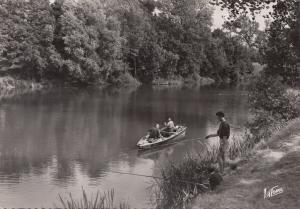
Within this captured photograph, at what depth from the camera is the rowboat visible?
2606cm

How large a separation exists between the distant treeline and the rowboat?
33527mm

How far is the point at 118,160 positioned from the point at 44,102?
79.3 feet

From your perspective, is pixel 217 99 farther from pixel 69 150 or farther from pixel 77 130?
pixel 69 150

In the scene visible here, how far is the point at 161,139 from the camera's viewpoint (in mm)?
27156

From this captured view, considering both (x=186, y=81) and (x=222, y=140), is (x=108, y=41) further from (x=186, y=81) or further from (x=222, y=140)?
(x=222, y=140)

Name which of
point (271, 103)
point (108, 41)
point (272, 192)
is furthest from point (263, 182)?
point (108, 41)

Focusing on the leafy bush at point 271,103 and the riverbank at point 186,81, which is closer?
the leafy bush at point 271,103

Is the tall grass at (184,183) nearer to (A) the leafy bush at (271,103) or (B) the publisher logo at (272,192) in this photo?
(B) the publisher logo at (272,192)

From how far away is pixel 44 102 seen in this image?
46375 millimetres

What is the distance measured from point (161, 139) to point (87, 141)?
469cm

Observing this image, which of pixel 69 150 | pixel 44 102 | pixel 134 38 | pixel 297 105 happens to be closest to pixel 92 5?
pixel 134 38

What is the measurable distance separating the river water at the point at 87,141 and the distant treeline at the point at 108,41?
925 cm

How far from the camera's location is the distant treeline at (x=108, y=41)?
6022 cm

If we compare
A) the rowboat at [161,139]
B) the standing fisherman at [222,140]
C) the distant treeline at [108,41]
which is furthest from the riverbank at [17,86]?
the standing fisherman at [222,140]
